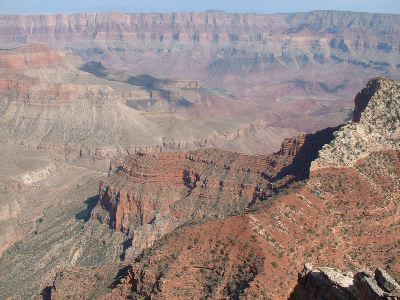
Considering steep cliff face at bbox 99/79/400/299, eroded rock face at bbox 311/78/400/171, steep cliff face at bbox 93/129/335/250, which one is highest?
eroded rock face at bbox 311/78/400/171

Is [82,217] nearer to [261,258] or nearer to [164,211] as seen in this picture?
[164,211]

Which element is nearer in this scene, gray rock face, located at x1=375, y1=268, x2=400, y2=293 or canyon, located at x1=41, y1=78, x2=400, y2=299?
gray rock face, located at x1=375, y1=268, x2=400, y2=293

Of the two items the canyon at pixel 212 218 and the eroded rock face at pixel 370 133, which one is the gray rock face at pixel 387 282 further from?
the eroded rock face at pixel 370 133

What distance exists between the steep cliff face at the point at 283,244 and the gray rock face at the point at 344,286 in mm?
7325

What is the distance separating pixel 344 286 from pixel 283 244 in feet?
45.4

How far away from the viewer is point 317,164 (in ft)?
156

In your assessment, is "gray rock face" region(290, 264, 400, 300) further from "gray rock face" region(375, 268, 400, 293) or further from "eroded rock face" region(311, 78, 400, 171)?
"eroded rock face" region(311, 78, 400, 171)

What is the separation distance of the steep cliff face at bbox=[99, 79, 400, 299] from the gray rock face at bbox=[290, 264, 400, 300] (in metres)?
7.32

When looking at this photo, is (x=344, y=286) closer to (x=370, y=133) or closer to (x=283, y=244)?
(x=283, y=244)

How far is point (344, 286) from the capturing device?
24281mm

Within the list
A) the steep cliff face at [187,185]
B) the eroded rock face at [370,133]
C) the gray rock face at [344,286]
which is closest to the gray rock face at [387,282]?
the gray rock face at [344,286]

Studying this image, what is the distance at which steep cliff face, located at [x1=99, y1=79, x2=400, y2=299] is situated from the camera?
3591 cm

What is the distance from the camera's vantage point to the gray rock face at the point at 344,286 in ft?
72.7

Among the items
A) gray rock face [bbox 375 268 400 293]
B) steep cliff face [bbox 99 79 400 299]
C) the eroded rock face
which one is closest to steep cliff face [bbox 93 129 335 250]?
the eroded rock face
